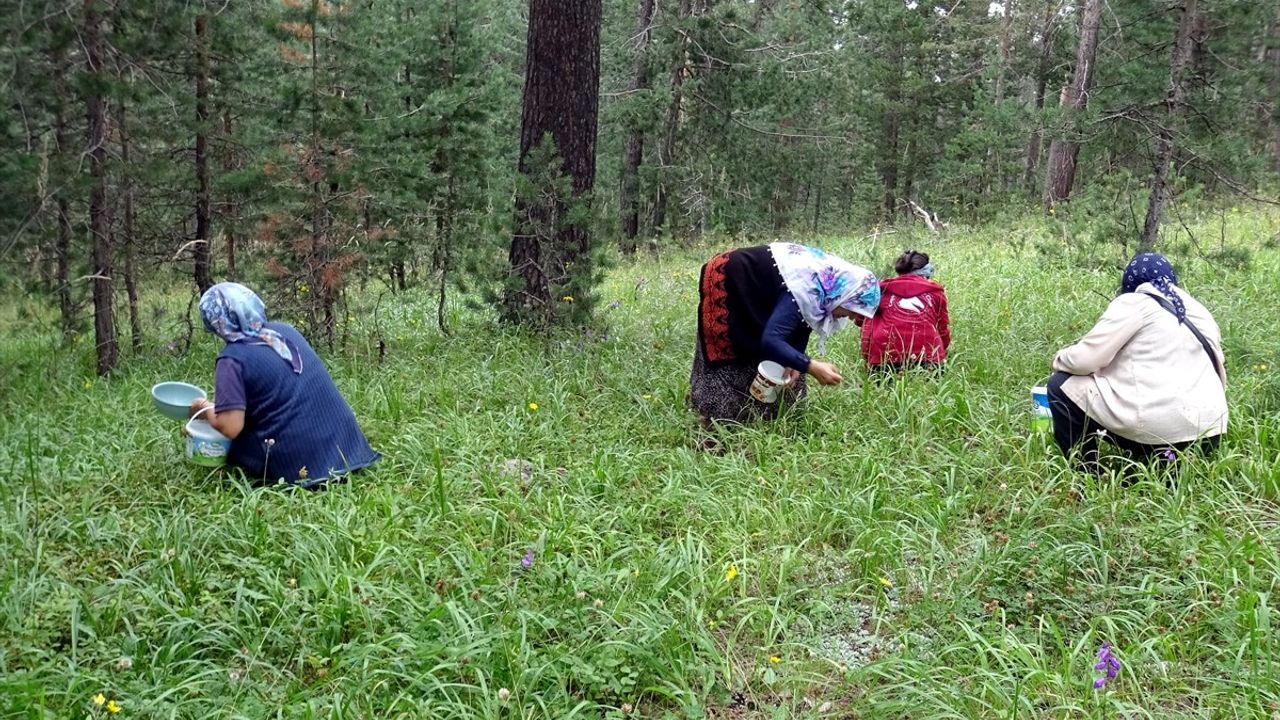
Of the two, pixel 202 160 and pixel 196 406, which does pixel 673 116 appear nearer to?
pixel 202 160

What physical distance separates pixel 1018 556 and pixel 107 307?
22.6 feet

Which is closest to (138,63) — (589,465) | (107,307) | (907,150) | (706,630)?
(107,307)

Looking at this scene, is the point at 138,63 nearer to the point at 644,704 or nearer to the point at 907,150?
the point at 644,704

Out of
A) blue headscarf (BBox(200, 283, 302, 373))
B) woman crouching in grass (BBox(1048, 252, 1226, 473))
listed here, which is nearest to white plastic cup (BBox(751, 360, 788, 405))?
woman crouching in grass (BBox(1048, 252, 1226, 473))

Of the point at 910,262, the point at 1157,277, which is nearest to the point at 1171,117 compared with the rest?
the point at 910,262

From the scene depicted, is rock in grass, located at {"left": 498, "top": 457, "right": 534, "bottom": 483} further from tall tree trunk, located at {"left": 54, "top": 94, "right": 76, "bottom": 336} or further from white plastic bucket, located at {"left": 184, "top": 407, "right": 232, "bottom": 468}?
tall tree trunk, located at {"left": 54, "top": 94, "right": 76, "bottom": 336}

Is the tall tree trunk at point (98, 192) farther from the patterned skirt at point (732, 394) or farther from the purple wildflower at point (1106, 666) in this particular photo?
the purple wildflower at point (1106, 666)

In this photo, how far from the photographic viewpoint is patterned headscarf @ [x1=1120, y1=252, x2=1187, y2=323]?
3.88 m

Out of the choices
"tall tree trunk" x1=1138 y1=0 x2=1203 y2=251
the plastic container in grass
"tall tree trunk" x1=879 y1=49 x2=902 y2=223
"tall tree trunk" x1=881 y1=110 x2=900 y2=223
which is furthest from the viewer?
"tall tree trunk" x1=881 y1=110 x2=900 y2=223

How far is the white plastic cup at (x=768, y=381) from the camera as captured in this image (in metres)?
4.31

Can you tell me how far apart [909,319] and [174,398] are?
4.33 meters

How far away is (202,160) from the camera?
25.4 feet

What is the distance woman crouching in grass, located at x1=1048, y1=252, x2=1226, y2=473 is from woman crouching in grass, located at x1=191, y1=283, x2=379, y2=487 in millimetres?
3694

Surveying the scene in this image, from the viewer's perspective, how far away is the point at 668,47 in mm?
13609
